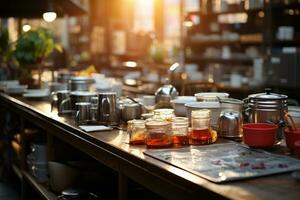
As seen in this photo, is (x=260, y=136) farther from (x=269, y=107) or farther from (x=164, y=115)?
(x=164, y=115)

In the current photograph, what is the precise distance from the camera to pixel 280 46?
6535 millimetres

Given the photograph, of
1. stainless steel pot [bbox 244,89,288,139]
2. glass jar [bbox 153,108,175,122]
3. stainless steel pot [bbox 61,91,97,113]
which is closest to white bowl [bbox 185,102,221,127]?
glass jar [bbox 153,108,175,122]

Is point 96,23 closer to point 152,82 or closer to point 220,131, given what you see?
point 152,82

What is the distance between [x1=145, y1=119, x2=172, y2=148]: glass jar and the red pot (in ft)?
1.06

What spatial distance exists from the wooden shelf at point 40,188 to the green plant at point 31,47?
1465mm

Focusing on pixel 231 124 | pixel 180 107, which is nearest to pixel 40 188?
pixel 180 107

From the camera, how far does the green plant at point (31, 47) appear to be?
15.6 ft

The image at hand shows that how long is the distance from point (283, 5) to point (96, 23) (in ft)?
18.1

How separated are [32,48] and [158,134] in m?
3.12

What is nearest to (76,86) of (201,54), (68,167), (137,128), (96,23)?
(68,167)

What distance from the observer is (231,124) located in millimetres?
2193

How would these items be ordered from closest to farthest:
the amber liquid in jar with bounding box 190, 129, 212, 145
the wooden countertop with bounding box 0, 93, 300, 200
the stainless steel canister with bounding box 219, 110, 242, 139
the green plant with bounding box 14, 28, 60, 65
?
the wooden countertop with bounding box 0, 93, 300, 200, the amber liquid in jar with bounding box 190, 129, 212, 145, the stainless steel canister with bounding box 219, 110, 242, 139, the green plant with bounding box 14, 28, 60, 65

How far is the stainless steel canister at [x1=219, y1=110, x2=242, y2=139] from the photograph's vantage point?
2.19 meters

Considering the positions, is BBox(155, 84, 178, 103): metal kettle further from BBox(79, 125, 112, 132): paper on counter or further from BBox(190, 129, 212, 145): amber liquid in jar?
BBox(190, 129, 212, 145): amber liquid in jar
